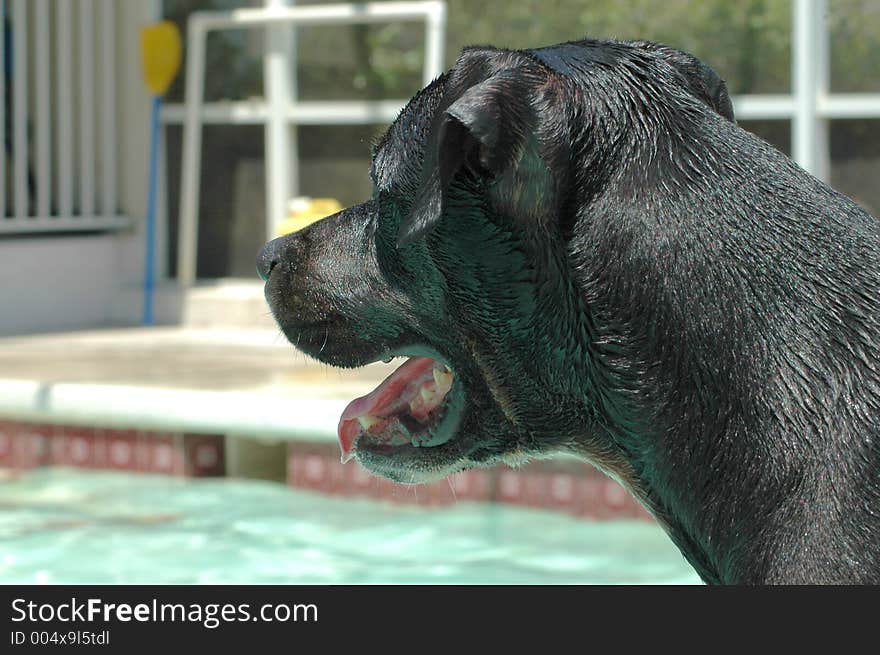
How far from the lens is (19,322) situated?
935 cm

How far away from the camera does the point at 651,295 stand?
67.6 inches

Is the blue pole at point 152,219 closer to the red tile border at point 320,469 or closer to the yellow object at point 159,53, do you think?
the yellow object at point 159,53

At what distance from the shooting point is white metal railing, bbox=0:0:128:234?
30.9ft

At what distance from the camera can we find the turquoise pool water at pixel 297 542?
492 centimetres

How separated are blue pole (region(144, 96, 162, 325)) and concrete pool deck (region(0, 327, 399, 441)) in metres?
1.37

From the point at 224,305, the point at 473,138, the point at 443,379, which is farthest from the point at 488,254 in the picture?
the point at 224,305

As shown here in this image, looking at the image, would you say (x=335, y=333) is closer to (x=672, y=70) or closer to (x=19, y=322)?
(x=672, y=70)

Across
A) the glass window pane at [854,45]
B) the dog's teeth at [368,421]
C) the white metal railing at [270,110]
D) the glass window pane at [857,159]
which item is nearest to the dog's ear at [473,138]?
the dog's teeth at [368,421]

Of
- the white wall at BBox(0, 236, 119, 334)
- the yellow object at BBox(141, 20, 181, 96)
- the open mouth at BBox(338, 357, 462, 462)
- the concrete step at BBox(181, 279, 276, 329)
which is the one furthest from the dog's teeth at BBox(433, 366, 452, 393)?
the yellow object at BBox(141, 20, 181, 96)

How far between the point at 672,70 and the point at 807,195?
29 cm

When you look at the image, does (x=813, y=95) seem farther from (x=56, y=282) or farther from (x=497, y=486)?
(x=56, y=282)

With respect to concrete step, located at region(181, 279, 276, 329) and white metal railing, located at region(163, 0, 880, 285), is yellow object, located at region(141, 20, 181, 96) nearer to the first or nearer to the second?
white metal railing, located at region(163, 0, 880, 285)

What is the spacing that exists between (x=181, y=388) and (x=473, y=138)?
446 centimetres
